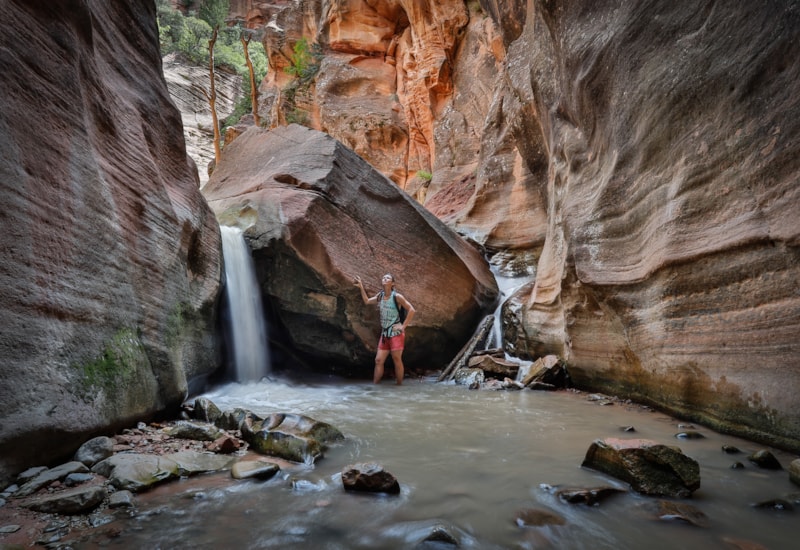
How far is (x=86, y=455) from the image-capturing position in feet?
8.64

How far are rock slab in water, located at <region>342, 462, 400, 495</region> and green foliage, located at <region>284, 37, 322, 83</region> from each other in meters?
22.1

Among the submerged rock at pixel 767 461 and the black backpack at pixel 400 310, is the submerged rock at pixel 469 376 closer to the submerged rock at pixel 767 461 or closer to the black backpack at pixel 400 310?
the black backpack at pixel 400 310

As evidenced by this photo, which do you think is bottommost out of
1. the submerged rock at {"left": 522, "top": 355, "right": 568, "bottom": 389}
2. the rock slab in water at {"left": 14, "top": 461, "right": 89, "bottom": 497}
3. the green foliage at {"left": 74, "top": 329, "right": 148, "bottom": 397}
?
the rock slab in water at {"left": 14, "top": 461, "right": 89, "bottom": 497}

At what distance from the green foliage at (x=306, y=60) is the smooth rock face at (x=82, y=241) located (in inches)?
694

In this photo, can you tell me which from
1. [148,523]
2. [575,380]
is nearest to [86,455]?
[148,523]

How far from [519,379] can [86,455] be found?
18.8ft

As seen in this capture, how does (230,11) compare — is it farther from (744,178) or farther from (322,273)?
(744,178)

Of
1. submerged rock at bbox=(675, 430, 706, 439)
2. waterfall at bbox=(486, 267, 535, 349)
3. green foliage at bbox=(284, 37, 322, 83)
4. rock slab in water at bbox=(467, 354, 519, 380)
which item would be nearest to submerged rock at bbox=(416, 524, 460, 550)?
submerged rock at bbox=(675, 430, 706, 439)

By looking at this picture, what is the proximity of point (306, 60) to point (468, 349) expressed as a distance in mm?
19056

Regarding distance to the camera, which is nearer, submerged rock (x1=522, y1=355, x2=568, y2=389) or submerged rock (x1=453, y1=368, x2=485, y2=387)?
submerged rock (x1=522, y1=355, x2=568, y2=389)

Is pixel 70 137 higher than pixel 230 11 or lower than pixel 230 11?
lower

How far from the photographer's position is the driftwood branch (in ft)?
24.9

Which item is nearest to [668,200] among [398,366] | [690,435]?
[690,435]

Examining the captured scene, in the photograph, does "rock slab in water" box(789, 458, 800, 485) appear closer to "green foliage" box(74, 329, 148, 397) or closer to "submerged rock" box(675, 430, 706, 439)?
"submerged rock" box(675, 430, 706, 439)
